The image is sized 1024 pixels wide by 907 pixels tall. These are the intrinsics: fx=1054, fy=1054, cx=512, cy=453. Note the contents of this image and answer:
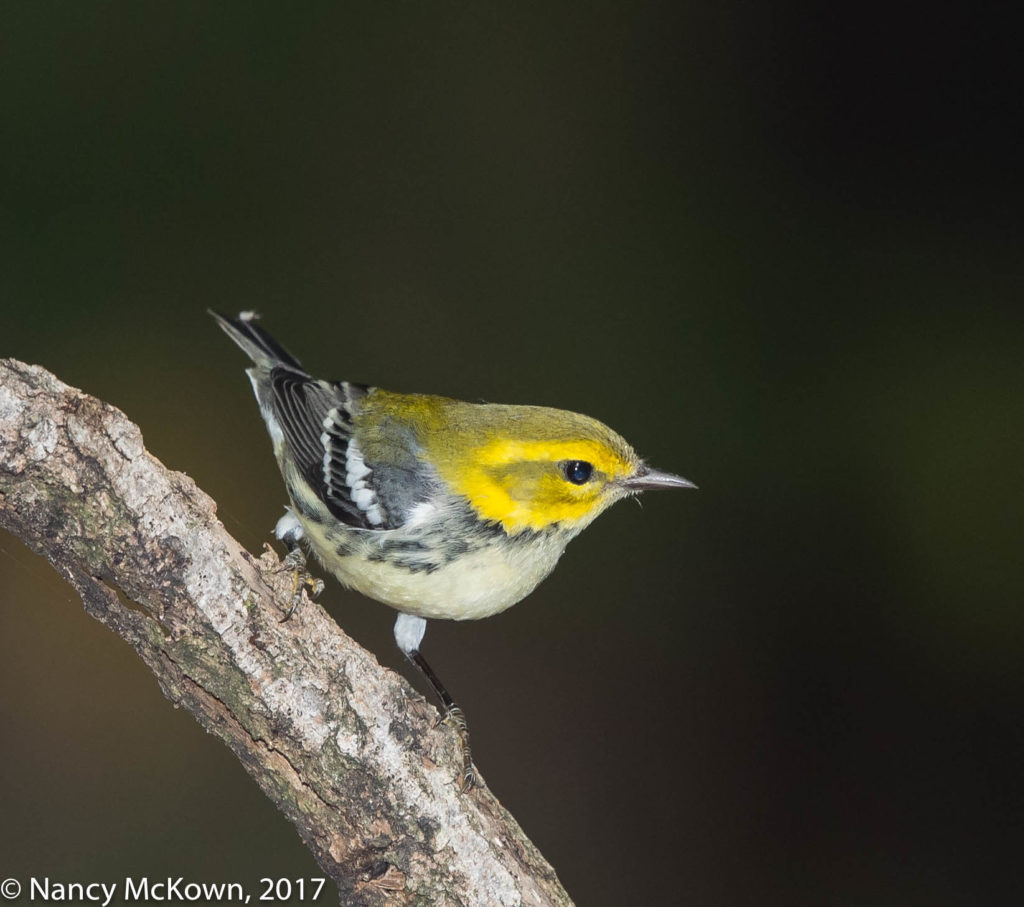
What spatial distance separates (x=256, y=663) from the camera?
2.61 m

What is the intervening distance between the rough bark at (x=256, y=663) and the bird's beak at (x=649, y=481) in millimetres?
991

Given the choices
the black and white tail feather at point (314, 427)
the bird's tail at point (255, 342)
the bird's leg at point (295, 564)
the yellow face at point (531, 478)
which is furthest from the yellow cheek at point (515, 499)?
the bird's tail at point (255, 342)

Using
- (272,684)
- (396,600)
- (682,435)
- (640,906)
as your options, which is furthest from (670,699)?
(272,684)

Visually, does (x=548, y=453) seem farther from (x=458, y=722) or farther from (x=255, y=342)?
(x=255, y=342)

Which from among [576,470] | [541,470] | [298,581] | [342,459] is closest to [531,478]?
[541,470]

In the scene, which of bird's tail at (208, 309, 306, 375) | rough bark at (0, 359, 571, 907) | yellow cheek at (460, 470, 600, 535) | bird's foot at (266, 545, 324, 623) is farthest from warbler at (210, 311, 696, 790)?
bird's tail at (208, 309, 306, 375)

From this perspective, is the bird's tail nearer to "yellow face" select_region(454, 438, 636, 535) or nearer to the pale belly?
the pale belly

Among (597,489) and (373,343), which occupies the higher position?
(373,343)

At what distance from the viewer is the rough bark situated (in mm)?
2494

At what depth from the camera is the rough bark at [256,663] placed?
249 centimetres

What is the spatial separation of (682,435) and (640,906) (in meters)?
2.49

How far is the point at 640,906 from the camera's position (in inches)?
215

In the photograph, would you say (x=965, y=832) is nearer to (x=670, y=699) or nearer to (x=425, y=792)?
(x=670, y=699)

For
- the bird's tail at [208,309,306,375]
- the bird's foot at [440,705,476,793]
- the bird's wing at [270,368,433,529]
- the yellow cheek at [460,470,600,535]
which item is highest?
the bird's tail at [208,309,306,375]
